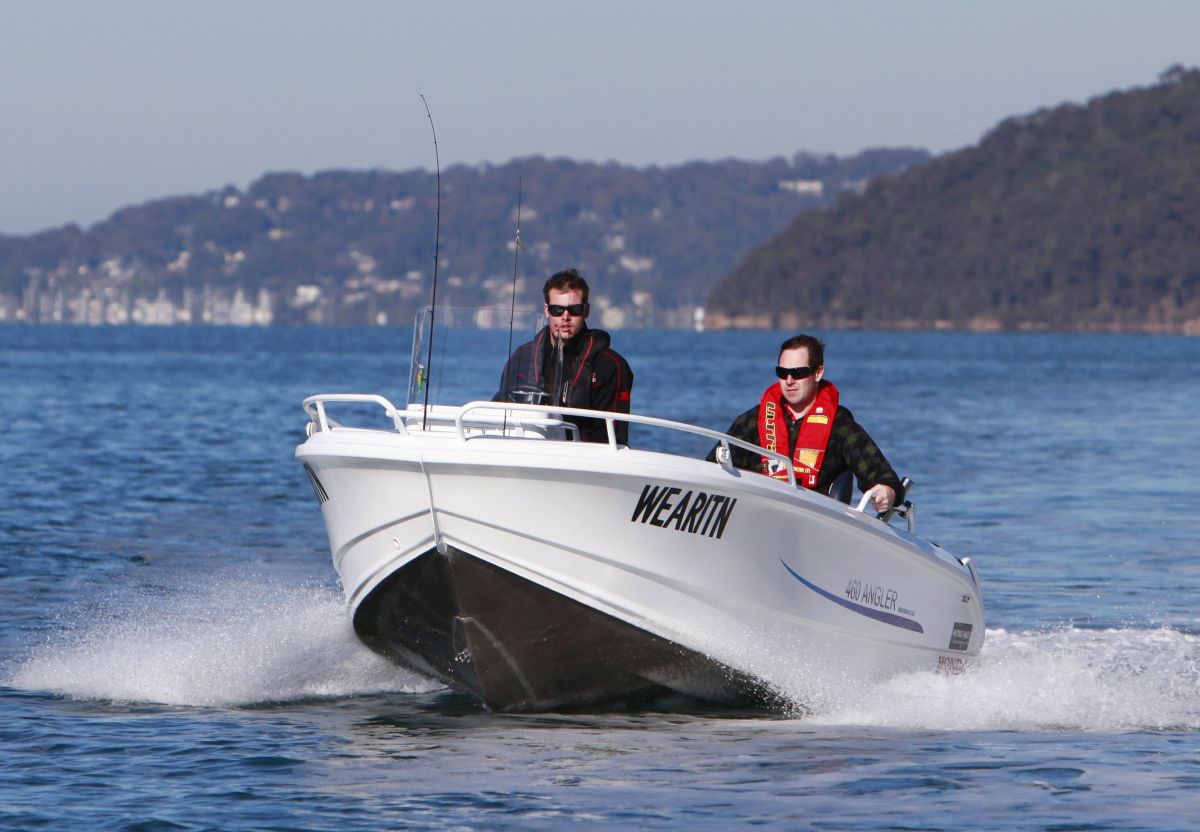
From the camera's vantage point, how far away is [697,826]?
6930mm

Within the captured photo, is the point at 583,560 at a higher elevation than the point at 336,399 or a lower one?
lower

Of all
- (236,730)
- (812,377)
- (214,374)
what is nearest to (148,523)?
(236,730)

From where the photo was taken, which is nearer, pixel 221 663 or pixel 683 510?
pixel 683 510

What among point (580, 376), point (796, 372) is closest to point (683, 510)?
point (580, 376)

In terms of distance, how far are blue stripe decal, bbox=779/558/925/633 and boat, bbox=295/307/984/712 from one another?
14mm

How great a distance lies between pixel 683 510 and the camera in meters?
8.10

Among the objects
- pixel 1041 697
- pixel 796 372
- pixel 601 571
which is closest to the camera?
pixel 601 571

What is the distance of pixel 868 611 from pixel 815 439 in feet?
2.97

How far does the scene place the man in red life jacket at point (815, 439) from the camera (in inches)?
351

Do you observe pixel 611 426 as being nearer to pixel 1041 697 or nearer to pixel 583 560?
pixel 583 560

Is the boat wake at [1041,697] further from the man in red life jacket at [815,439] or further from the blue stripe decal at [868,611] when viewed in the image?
the man in red life jacket at [815,439]

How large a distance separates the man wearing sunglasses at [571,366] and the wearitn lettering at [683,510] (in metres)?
0.72

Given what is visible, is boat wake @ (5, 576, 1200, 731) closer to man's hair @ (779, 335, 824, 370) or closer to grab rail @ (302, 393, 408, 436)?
grab rail @ (302, 393, 408, 436)

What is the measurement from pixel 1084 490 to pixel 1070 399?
95.5ft
